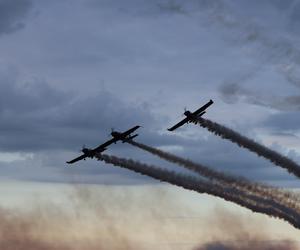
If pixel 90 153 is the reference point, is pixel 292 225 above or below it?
below

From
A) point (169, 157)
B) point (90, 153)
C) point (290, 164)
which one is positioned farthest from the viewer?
point (90, 153)

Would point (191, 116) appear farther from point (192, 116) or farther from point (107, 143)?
point (107, 143)

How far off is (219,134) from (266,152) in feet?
38.4

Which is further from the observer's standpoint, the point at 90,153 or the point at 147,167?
the point at 90,153

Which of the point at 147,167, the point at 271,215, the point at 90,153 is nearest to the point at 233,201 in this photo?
the point at 271,215

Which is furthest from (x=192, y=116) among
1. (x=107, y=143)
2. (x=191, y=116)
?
(x=107, y=143)

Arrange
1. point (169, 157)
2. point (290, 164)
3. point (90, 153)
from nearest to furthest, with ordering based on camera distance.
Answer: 1. point (290, 164)
2. point (169, 157)
3. point (90, 153)

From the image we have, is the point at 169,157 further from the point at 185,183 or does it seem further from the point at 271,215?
the point at 271,215

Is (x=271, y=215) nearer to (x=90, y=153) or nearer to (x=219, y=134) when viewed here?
(x=219, y=134)

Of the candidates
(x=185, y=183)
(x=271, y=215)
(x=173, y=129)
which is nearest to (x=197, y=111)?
(x=173, y=129)

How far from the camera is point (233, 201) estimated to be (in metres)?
173

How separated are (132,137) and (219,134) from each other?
23701 mm

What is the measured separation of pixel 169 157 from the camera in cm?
17362

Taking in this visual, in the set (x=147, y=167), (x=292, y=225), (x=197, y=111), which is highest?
(x=197, y=111)
